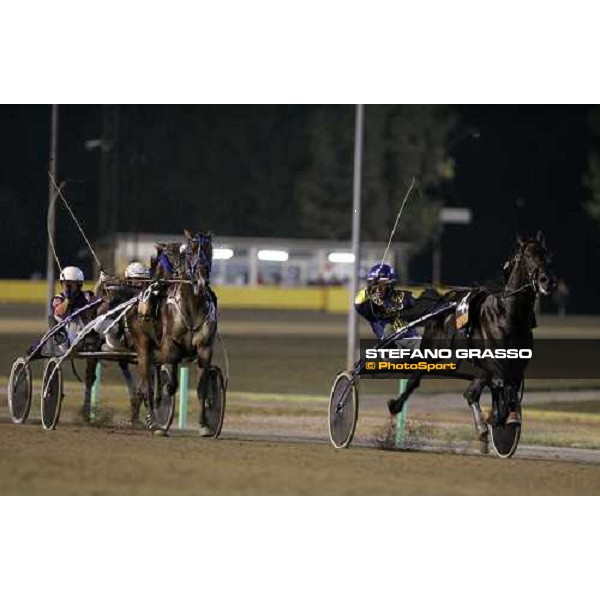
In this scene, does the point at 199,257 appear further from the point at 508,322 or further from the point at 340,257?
the point at 340,257

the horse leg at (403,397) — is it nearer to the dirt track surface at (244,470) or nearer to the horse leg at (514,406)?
the dirt track surface at (244,470)

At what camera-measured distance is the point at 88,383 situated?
19.1 meters

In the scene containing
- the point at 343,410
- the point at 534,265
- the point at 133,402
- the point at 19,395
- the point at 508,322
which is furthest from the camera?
the point at 19,395

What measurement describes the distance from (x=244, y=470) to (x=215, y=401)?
2.97 metres

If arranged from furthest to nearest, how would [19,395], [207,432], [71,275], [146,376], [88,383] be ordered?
[88,383] < [19,395] < [71,275] < [146,376] < [207,432]

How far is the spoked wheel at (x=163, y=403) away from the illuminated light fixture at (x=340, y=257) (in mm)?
41288

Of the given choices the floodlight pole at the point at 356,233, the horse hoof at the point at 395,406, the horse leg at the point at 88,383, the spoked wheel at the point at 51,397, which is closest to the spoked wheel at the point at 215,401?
the horse hoof at the point at 395,406

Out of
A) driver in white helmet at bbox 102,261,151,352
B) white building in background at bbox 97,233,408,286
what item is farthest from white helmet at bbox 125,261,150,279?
white building in background at bbox 97,233,408,286

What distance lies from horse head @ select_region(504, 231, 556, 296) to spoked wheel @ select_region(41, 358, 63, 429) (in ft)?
16.5

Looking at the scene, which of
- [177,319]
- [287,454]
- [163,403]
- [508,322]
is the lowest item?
[287,454]

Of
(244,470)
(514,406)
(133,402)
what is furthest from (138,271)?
(244,470)

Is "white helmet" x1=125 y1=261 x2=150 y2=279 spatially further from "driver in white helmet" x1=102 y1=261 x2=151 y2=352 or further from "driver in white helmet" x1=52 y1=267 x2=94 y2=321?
"driver in white helmet" x1=52 y1=267 x2=94 y2=321

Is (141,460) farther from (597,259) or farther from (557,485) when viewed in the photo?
(597,259)

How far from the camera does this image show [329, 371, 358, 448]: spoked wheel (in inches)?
650
